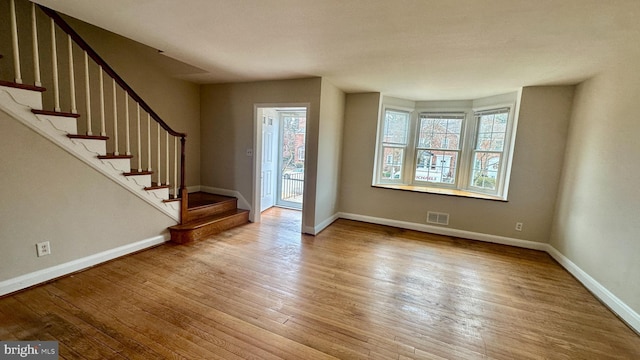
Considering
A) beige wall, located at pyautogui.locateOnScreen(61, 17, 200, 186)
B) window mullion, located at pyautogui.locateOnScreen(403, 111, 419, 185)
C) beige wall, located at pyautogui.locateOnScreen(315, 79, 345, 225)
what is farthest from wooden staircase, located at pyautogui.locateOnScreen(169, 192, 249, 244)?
window mullion, located at pyautogui.locateOnScreen(403, 111, 419, 185)

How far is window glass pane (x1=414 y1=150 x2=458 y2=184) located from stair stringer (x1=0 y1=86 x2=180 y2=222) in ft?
14.6

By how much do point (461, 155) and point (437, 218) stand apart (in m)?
1.30

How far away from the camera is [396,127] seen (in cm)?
490

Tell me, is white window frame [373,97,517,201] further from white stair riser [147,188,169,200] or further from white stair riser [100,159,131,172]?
white stair riser [100,159,131,172]

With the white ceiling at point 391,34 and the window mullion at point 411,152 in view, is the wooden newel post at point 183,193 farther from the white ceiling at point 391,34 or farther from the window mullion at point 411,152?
the window mullion at point 411,152

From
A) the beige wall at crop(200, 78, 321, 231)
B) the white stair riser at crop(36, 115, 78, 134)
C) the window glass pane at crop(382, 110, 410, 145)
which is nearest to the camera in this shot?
the white stair riser at crop(36, 115, 78, 134)

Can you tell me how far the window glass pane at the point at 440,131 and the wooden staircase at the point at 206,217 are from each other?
365cm

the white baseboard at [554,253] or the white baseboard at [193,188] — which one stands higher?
the white baseboard at [193,188]

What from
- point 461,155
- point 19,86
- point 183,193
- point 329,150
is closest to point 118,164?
point 183,193

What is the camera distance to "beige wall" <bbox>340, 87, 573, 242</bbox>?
358 cm

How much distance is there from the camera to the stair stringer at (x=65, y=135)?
2.07 meters

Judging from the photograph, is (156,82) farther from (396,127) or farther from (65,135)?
(396,127)

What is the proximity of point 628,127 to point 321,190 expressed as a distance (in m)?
3.47

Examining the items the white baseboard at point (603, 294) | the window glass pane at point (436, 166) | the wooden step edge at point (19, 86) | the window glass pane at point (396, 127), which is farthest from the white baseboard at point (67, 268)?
the white baseboard at point (603, 294)
